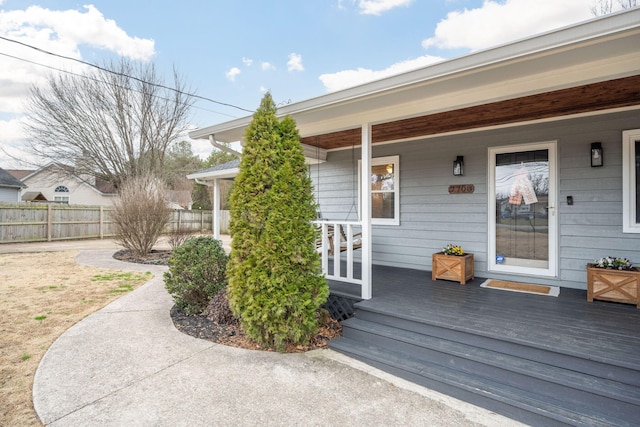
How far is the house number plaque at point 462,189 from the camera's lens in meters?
4.85

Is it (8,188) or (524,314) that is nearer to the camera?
(524,314)

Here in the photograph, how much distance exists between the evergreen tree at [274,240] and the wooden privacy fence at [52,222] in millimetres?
9350

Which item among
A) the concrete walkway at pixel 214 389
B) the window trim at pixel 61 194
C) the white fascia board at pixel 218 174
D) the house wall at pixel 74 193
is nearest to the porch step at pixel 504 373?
the concrete walkway at pixel 214 389

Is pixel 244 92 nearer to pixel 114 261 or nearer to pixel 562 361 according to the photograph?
pixel 114 261

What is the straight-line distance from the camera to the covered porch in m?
2.10

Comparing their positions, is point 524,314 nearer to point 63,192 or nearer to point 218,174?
point 218,174

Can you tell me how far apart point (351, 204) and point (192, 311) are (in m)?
3.37

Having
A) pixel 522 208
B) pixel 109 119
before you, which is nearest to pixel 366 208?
pixel 522 208

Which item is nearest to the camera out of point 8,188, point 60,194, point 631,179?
point 631,179

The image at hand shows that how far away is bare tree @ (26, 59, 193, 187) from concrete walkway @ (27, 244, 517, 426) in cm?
1400

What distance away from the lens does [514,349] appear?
2531 mm

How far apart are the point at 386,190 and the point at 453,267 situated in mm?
1842

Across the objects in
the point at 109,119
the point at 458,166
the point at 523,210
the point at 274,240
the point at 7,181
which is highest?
the point at 109,119

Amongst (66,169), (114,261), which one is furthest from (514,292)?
(66,169)
